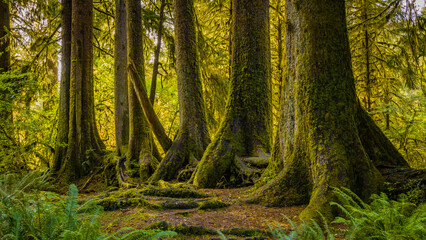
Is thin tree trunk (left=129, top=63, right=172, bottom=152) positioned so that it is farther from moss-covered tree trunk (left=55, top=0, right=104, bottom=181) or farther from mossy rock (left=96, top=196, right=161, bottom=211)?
mossy rock (left=96, top=196, right=161, bottom=211)

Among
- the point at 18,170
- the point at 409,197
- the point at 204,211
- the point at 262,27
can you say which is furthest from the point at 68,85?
the point at 409,197

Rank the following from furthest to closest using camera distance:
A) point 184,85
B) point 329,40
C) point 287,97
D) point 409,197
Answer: point 184,85, point 287,97, point 329,40, point 409,197

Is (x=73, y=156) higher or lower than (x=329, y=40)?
lower

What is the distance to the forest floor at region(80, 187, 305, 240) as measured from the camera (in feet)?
11.2

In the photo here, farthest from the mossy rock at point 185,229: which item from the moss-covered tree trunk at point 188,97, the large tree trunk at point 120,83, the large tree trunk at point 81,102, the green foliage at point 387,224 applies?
the large tree trunk at point 81,102

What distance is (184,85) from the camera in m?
7.89

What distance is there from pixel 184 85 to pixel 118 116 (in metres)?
2.87

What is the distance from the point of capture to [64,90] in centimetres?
A: 1013

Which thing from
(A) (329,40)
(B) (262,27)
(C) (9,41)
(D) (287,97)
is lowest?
(D) (287,97)

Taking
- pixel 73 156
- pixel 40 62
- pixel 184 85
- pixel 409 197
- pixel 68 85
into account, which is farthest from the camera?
pixel 40 62

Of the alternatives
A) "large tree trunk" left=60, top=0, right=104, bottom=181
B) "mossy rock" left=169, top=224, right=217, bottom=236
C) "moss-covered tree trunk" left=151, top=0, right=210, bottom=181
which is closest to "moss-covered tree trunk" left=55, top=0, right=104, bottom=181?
"large tree trunk" left=60, top=0, right=104, bottom=181

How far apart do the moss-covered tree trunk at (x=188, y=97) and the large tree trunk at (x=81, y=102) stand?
11.3 feet

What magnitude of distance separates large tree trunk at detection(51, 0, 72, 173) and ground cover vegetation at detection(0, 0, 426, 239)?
0.13ft

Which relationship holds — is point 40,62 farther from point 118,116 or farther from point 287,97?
point 287,97
